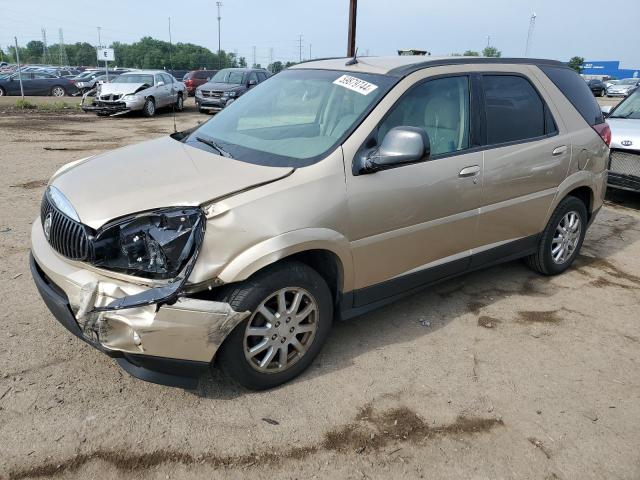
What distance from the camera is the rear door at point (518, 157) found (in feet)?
13.2

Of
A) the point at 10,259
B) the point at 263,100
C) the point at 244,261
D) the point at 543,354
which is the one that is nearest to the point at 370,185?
the point at 244,261

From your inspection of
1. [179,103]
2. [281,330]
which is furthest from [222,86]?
[281,330]

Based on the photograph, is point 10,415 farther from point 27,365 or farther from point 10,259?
point 10,259

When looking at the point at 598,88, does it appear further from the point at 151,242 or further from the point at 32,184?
the point at 151,242

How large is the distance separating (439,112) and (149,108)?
16650 mm

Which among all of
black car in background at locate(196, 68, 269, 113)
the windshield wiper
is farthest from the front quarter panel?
black car in background at locate(196, 68, 269, 113)

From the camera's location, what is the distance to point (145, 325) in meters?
2.60

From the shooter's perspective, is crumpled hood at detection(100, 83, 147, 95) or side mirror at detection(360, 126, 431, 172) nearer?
side mirror at detection(360, 126, 431, 172)

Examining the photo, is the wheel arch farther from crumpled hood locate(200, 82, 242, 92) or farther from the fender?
crumpled hood locate(200, 82, 242, 92)

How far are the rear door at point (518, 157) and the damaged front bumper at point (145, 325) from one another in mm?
2255

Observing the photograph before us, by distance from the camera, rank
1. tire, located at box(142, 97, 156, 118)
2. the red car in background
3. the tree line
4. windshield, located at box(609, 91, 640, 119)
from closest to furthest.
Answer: windshield, located at box(609, 91, 640, 119), tire, located at box(142, 97, 156, 118), the red car in background, the tree line

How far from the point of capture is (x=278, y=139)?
11.7 ft

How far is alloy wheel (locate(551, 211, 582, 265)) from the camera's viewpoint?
493cm

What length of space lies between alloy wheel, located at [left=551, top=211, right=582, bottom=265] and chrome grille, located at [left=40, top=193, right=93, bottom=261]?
3929 millimetres
